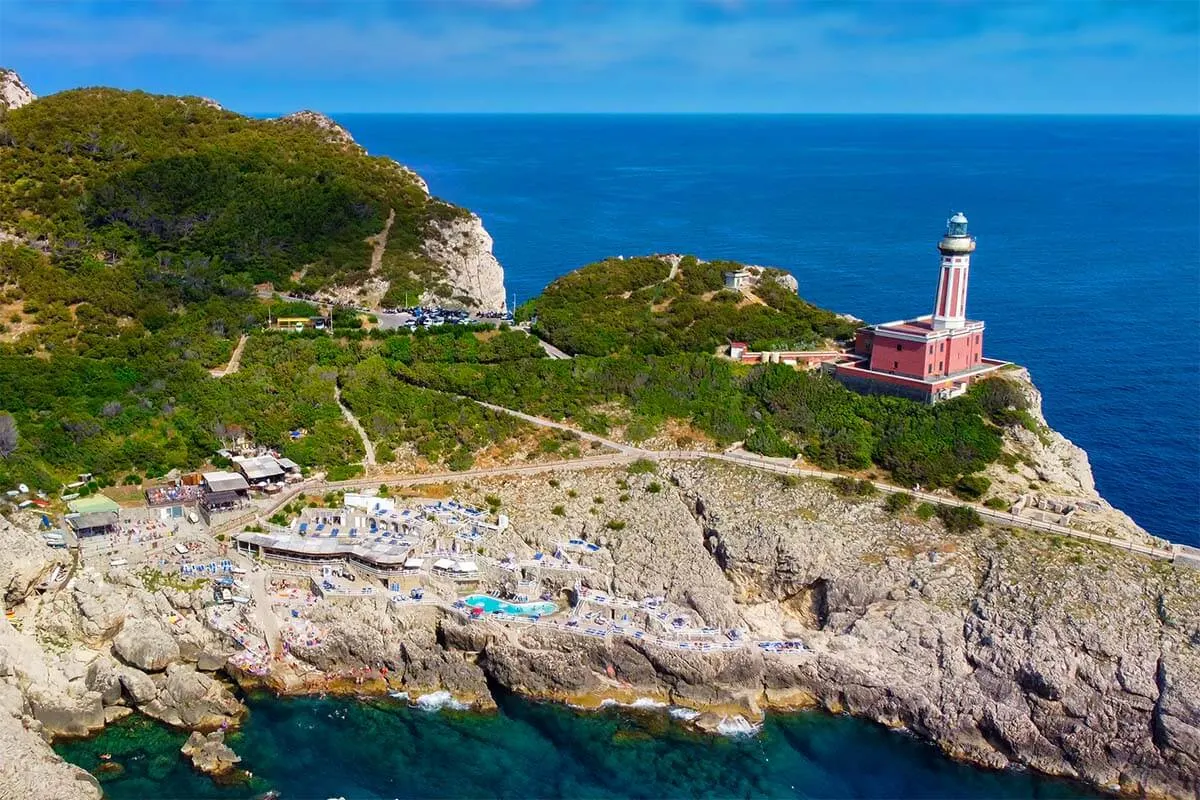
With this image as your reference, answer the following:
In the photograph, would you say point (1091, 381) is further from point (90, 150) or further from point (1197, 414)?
point (90, 150)

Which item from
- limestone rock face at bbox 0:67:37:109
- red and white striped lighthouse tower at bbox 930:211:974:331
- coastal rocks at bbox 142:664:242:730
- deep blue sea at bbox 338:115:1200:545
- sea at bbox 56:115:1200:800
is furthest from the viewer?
limestone rock face at bbox 0:67:37:109

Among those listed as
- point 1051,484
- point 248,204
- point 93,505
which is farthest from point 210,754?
point 248,204

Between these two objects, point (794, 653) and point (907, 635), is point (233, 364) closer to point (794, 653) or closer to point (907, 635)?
point (794, 653)

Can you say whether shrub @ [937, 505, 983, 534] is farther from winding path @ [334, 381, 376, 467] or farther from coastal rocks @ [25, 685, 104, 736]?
coastal rocks @ [25, 685, 104, 736]

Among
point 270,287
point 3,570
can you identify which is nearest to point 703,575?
point 3,570

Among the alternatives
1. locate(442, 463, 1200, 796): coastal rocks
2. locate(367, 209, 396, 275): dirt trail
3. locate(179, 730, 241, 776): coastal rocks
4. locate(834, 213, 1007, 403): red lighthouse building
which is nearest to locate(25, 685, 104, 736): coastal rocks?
locate(179, 730, 241, 776): coastal rocks

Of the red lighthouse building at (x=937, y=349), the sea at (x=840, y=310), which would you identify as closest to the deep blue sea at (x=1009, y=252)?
the sea at (x=840, y=310)

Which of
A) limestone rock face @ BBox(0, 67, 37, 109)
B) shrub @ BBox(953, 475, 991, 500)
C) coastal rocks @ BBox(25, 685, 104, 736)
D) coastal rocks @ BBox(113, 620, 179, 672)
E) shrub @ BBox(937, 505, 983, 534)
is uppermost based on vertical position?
limestone rock face @ BBox(0, 67, 37, 109)
